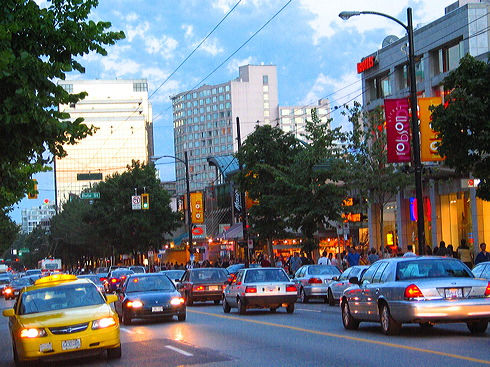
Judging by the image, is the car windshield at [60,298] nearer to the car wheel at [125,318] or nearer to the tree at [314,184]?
the car wheel at [125,318]

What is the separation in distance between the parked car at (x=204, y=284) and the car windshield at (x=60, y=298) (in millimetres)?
16970

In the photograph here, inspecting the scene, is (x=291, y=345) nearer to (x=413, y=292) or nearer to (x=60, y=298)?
(x=413, y=292)

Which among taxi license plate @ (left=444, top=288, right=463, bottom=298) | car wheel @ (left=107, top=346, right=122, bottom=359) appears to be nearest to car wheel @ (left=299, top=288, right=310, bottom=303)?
taxi license plate @ (left=444, top=288, right=463, bottom=298)

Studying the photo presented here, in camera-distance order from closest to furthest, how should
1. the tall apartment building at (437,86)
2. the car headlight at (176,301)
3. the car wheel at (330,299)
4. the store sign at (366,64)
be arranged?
the car headlight at (176,301), the car wheel at (330,299), the tall apartment building at (437,86), the store sign at (366,64)

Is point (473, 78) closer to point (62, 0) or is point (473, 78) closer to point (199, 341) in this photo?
point (199, 341)

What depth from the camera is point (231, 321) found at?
77.5 feet

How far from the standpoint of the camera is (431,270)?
16.8m

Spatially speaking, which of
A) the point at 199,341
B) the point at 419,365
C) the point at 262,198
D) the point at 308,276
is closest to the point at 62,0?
the point at 199,341

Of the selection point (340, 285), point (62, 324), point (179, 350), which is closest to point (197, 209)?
point (340, 285)

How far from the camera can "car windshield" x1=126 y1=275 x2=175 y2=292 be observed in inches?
988

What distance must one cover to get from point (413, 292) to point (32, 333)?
6.86 metres

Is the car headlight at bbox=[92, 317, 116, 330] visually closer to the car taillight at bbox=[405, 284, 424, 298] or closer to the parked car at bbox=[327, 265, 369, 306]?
the car taillight at bbox=[405, 284, 424, 298]

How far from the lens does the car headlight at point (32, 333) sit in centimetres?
1440

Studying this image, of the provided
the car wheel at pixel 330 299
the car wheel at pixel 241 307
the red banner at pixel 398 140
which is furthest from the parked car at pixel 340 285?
the red banner at pixel 398 140
